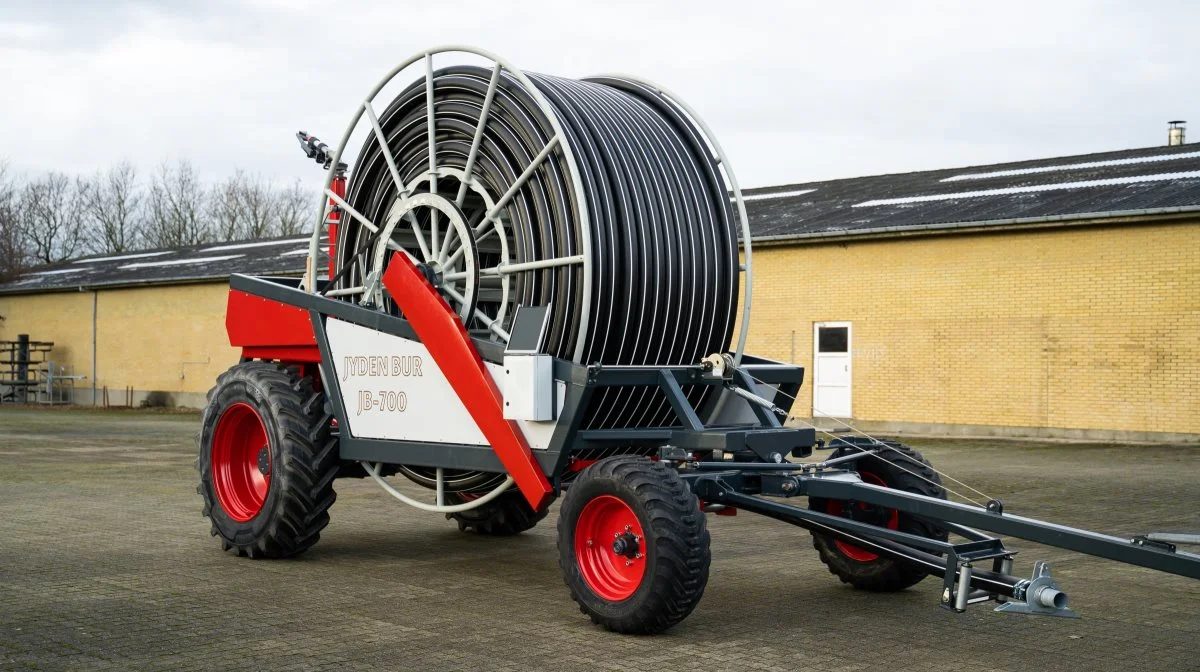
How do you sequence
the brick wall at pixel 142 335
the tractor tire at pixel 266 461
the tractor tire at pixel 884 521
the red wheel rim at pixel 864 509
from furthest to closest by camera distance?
1. the brick wall at pixel 142 335
2. the tractor tire at pixel 266 461
3. the red wheel rim at pixel 864 509
4. the tractor tire at pixel 884 521

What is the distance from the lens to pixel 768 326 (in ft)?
88.3

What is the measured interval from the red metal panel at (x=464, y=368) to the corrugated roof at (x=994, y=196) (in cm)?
1673

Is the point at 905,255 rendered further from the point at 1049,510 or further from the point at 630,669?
the point at 630,669

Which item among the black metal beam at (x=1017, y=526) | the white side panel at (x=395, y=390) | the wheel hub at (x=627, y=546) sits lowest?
the wheel hub at (x=627, y=546)

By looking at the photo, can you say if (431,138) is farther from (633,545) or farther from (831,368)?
(831,368)

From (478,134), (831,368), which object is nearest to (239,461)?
(478,134)

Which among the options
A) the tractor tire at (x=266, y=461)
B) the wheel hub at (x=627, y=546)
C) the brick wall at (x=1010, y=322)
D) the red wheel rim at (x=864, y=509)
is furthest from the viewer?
the brick wall at (x=1010, y=322)

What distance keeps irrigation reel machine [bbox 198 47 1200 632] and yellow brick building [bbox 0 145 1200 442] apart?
14929mm

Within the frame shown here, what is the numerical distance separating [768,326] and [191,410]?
17334mm

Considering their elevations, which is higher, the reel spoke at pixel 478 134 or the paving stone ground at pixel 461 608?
the reel spoke at pixel 478 134


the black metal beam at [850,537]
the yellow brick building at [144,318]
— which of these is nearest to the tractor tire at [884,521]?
the black metal beam at [850,537]

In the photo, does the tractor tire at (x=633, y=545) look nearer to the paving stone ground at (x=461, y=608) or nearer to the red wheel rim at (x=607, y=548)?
the red wheel rim at (x=607, y=548)

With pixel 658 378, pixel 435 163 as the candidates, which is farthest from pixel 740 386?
pixel 435 163

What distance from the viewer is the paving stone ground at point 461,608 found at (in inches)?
251
